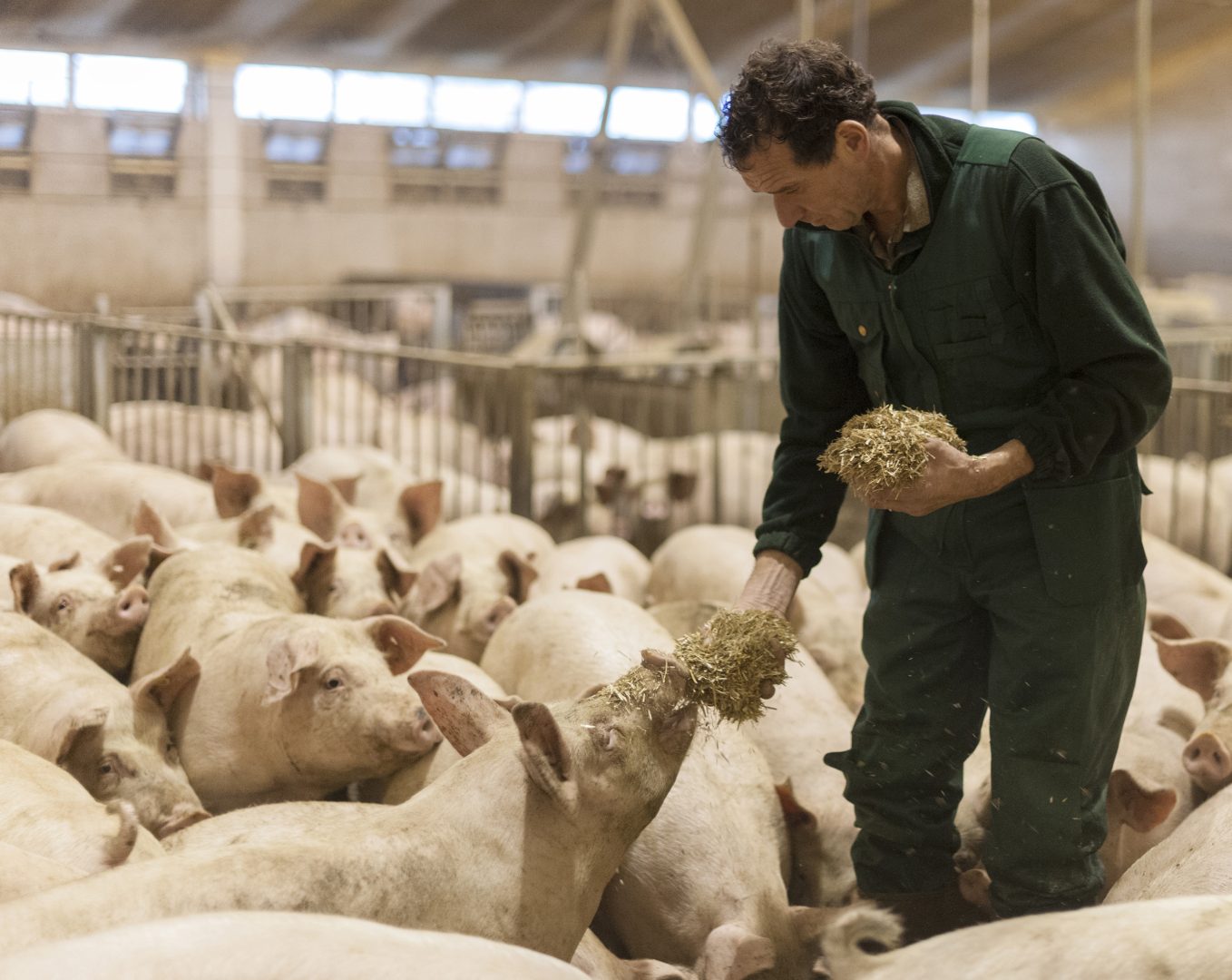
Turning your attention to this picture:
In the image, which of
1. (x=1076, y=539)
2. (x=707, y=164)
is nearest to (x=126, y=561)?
(x=1076, y=539)

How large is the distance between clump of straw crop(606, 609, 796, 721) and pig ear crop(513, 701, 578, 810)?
0.18 meters

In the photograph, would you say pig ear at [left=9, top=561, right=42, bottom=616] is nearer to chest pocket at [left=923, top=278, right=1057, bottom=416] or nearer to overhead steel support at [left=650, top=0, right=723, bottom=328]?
chest pocket at [left=923, top=278, right=1057, bottom=416]

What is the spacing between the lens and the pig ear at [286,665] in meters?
3.25

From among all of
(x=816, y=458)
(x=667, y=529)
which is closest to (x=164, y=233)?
(x=667, y=529)

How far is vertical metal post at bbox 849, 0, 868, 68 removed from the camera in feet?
36.1

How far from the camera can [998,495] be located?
274 centimetres

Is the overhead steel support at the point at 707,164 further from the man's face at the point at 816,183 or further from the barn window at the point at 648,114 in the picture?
the man's face at the point at 816,183

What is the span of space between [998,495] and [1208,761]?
1063mm

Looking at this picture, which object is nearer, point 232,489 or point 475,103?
point 232,489

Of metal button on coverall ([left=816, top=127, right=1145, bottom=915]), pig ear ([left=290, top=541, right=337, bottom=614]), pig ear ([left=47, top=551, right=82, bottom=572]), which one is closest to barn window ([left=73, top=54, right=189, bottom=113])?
pig ear ([left=47, top=551, right=82, bottom=572])

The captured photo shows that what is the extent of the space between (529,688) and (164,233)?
4047 millimetres

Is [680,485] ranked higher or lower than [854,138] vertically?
lower

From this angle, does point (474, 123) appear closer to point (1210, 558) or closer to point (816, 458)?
point (1210, 558)

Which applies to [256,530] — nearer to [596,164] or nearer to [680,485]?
[680,485]
